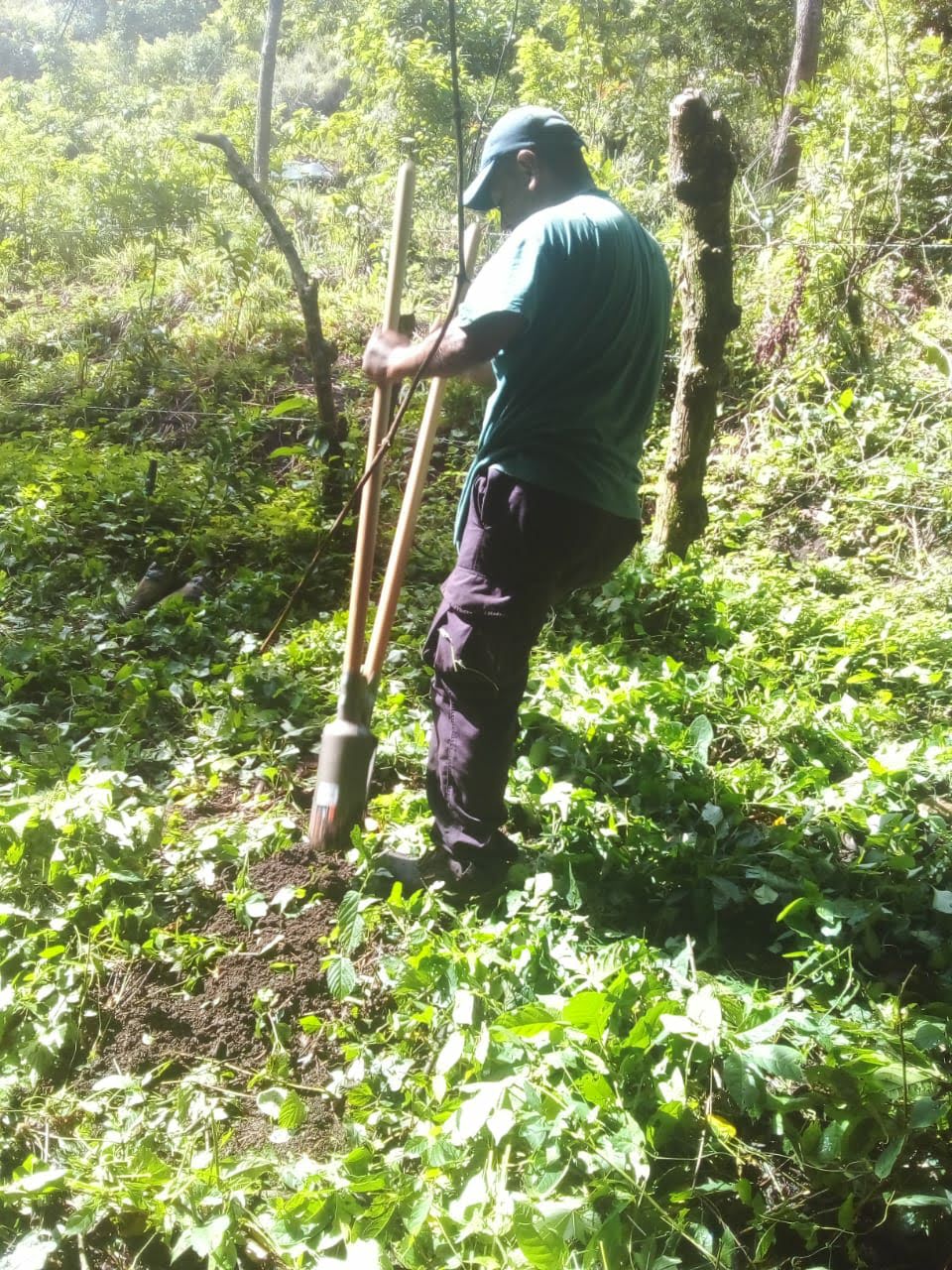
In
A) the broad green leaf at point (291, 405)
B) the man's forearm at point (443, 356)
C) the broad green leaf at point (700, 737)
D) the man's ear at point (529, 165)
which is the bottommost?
the broad green leaf at point (700, 737)

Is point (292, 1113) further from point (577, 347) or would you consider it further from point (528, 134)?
point (528, 134)

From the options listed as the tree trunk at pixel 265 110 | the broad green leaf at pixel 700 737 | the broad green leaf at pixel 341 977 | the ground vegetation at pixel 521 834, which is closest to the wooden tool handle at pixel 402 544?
the ground vegetation at pixel 521 834

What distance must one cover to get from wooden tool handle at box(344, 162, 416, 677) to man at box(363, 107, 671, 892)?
117mm

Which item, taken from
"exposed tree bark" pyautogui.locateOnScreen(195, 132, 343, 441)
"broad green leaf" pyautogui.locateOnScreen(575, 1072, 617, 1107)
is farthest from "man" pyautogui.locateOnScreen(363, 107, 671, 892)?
"exposed tree bark" pyautogui.locateOnScreen(195, 132, 343, 441)

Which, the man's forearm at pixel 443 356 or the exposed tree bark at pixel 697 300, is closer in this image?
the man's forearm at pixel 443 356

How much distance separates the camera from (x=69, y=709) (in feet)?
9.91

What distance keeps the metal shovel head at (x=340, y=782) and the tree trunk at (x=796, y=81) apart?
7.35 metres

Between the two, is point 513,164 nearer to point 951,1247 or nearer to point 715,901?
point 715,901

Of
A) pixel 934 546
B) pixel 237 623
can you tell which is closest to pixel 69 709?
pixel 237 623

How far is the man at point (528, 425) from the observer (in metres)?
1.81

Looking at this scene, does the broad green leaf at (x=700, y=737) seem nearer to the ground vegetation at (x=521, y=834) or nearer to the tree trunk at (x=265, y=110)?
the ground vegetation at (x=521, y=834)

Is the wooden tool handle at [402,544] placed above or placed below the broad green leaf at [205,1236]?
above

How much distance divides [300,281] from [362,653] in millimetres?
2291

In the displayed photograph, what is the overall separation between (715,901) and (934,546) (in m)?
2.59
